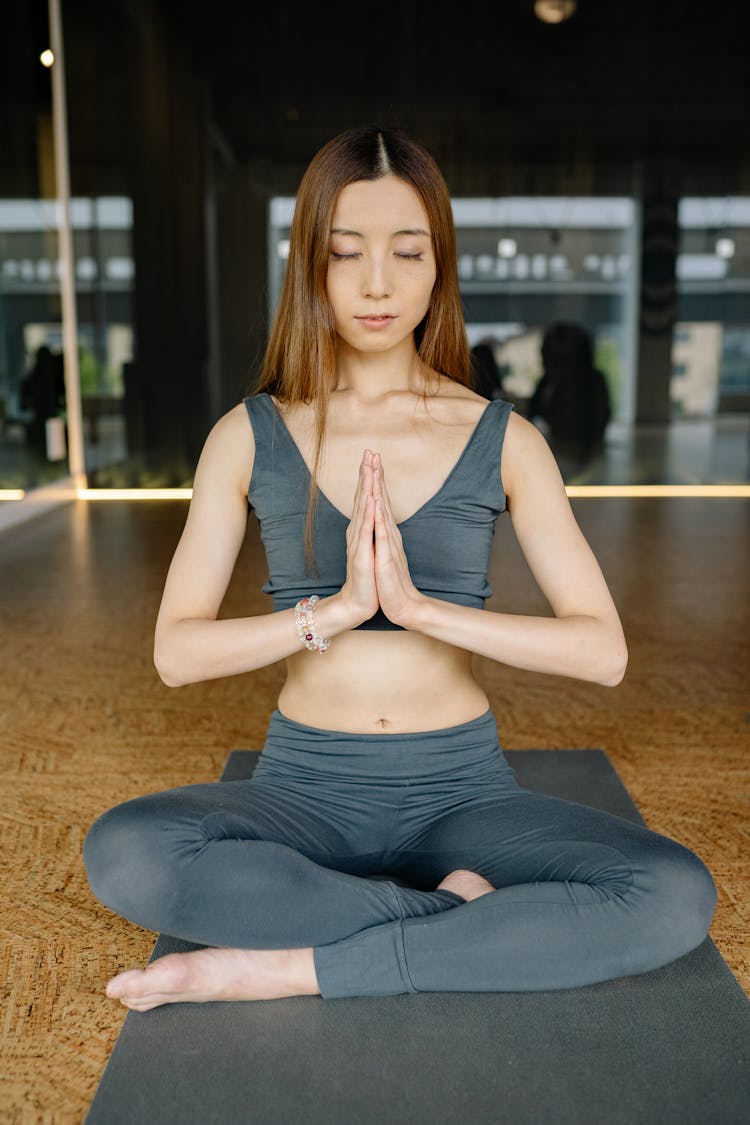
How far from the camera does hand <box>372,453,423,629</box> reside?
4.92ft

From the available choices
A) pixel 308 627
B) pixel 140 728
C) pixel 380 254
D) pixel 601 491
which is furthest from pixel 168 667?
pixel 601 491

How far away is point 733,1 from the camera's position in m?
7.69

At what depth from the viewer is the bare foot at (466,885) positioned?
155 cm

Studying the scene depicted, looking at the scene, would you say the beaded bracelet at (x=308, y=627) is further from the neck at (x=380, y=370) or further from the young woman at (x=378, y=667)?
the neck at (x=380, y=370)

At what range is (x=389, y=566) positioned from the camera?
1499mm

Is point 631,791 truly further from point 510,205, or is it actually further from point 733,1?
point 733,1

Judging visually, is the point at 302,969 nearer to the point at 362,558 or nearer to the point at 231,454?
the point at 362,558

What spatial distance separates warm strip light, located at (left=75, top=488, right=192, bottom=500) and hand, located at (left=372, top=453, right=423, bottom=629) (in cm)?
657

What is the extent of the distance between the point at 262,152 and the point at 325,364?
21.9 ft

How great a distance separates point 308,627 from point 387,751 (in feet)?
0.84

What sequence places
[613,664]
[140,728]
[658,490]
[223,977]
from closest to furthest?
[223,977], [613,664], [140,728], [658,490]

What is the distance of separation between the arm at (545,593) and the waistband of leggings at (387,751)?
0.16m

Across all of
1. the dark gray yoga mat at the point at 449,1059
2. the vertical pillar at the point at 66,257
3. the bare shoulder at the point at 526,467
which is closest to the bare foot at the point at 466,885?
the dark gray yoga mat at the point at 449,1059

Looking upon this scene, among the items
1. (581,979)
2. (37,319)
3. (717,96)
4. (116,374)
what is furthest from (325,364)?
(717,96)
